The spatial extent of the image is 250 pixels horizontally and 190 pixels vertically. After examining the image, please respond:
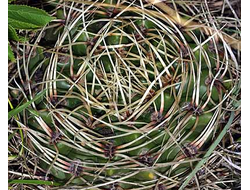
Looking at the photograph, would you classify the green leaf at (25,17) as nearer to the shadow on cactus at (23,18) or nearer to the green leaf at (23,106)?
the shadow on cactus at (23,18)

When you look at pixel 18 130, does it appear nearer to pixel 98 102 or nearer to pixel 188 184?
pixel 98 102

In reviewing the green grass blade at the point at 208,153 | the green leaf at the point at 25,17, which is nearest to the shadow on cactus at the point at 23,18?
the green leaf at the point at 25,17

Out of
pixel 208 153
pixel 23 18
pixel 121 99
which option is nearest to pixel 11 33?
pixel 23 18

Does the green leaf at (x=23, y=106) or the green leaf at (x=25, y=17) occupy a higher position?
the green leaf at (x=25, y=17)

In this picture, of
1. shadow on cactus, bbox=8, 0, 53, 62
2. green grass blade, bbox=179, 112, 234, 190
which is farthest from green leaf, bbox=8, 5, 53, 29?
green grass blade, bbox=179, 112, 234, 190

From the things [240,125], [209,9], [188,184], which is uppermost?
[209,9]

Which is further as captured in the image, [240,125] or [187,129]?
[240,125]
